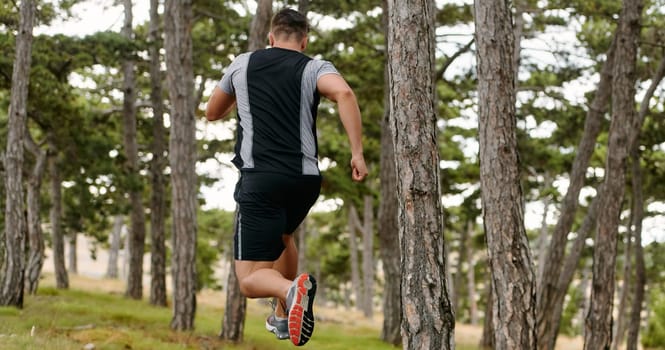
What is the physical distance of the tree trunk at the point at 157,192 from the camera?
2084cm

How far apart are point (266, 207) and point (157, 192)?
18.1 m

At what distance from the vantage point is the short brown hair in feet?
14.7

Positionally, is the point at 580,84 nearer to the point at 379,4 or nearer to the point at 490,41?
the point at 379,4

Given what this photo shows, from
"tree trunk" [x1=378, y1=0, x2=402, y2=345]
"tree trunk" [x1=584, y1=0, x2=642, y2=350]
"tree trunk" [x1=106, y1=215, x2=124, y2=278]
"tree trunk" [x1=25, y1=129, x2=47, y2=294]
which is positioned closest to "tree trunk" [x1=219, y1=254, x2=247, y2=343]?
"tree trunk" [x1=378, y1=0, x2=402, y2=345]

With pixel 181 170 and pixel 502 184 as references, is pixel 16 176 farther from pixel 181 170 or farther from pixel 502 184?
pixel 502 184

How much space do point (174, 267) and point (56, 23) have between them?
8.78 m

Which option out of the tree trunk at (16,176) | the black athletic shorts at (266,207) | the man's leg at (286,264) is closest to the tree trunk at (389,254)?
the tree trunk at (16,176)

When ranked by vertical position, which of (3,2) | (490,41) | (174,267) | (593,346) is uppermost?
(3,2)

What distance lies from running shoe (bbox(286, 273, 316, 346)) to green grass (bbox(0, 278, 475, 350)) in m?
4.82

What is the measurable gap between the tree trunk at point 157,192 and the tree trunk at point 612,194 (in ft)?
41.2

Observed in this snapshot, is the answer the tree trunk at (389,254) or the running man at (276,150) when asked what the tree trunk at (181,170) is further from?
the running man at (276,150)

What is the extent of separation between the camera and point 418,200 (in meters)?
4.65

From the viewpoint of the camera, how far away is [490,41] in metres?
7.23

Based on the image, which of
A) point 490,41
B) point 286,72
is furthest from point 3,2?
point 286,72
